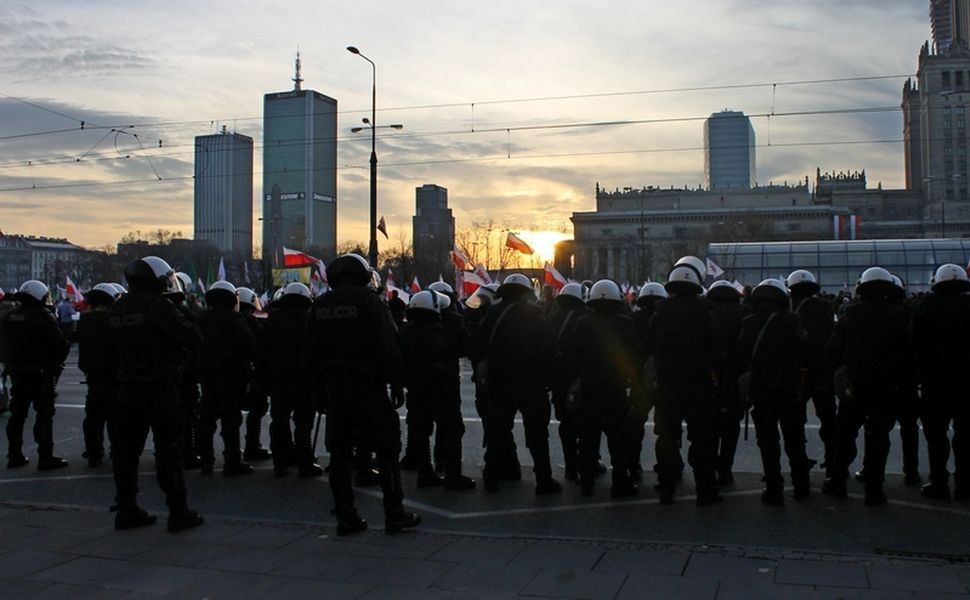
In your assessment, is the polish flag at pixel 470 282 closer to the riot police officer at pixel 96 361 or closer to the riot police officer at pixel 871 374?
the riot police officer at pixel 96 361

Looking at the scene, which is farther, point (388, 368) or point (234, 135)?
point (234, 135)

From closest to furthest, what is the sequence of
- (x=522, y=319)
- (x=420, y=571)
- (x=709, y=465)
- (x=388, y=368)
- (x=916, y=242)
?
(x=420, y=571), (x=388, y=368), (x=709, y=465), (x=522, y=319), (x=916, y=242)

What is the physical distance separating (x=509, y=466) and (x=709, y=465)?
6.81ft

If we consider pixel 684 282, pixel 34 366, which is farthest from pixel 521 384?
pixel 34 366

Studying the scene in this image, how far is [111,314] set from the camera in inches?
279

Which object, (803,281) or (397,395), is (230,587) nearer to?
(397,395)

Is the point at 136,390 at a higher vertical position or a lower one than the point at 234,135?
lower

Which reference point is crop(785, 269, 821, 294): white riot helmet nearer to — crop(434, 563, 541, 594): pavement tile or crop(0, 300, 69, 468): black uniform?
crop(434, 563, 541, 594): pavement tile

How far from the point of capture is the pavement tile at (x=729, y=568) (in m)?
5.47

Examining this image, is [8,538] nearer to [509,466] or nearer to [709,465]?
[509,466]

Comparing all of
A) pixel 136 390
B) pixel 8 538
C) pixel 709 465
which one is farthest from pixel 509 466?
pixel 8 538

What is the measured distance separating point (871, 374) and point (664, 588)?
330cm

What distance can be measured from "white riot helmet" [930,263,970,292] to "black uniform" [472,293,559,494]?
338 cm

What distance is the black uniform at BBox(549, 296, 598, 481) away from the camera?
28.0 feet
